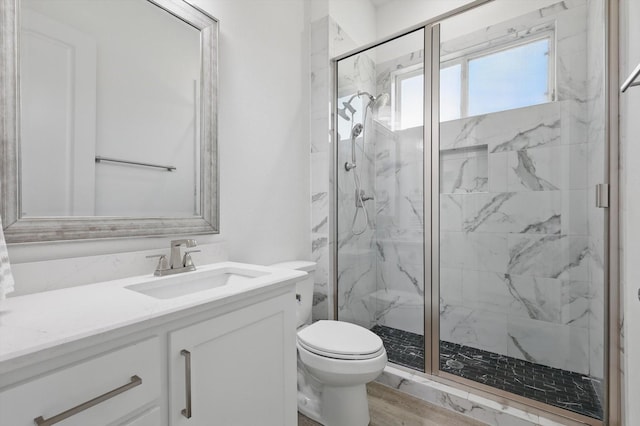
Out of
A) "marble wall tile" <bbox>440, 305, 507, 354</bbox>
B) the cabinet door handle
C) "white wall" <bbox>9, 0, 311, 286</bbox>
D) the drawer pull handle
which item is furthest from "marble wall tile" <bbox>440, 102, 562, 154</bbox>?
the drawer pull handle

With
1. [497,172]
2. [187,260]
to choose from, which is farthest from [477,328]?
[187,260]

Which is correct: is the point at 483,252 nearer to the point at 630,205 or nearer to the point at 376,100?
the point at 630,205

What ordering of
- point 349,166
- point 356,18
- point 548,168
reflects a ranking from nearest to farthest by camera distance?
point 548,168
point 349,166
point 356,18

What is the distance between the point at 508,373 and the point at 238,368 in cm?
173

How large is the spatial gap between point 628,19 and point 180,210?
2.05m

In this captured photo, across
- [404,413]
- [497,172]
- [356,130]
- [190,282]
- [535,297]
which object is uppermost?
→ [356,130]

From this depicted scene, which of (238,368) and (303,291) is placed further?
(303,291)

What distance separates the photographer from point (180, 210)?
4.46 ft

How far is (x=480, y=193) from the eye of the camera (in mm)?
2078

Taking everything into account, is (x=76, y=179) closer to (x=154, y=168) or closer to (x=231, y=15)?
(x=154, y=168)

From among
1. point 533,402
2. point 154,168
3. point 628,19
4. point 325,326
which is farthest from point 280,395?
point 628,19

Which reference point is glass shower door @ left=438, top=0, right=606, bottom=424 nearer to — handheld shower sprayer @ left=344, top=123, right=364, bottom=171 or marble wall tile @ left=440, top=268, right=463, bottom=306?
marble wall tile @ left=440, top=268, right=463, bottom=306

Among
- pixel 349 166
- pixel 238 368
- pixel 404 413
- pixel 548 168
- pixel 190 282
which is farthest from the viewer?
pixel 349 166

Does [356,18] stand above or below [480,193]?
above
